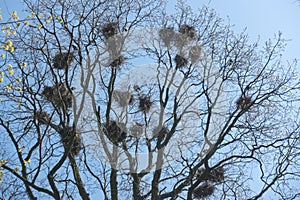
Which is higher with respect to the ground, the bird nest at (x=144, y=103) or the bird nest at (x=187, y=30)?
the bird nest at (x=187, y=30)

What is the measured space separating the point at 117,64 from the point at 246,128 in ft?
7.83

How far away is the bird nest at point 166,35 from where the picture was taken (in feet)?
21.4

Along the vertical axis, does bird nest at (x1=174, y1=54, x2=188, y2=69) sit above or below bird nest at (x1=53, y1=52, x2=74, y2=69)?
below

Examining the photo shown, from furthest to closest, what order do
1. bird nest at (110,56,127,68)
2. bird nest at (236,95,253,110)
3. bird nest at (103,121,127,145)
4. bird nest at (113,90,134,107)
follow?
bird nest at (236,95,253,110), bird nest at (110,56,127,68), bird nest at (113,90,134,107), bird nest at (103,121,127,145)

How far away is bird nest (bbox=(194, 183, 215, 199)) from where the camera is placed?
6605 mm

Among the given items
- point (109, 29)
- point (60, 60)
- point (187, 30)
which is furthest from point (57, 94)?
point (187, 30)

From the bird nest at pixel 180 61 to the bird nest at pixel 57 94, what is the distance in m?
1.83

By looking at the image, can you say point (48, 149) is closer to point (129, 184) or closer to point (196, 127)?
point (129, 184)

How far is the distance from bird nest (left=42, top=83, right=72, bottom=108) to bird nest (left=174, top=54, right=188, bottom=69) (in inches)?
72.2

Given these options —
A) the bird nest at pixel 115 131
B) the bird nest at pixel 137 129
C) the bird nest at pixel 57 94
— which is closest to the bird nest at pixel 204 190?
the bird nest at pixel 137 129

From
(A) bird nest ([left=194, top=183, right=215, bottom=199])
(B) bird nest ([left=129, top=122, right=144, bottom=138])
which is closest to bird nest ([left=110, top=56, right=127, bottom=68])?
(B) bird nest ([left=129, top=122, right=144, bottom=138])

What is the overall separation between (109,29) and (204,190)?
9.93 ft

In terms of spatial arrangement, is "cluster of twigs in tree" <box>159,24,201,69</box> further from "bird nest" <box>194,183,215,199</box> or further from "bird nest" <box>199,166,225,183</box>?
"bird nest" <box>194,183,215,199</box>

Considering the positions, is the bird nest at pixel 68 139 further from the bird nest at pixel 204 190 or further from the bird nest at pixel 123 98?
the bird nest at pixel 204 190
